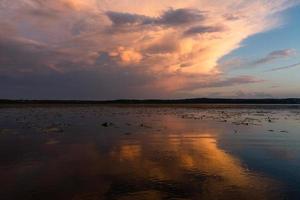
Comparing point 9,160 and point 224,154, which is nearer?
point 9,160

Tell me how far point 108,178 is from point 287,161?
289 inches

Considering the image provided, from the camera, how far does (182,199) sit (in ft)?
28.7

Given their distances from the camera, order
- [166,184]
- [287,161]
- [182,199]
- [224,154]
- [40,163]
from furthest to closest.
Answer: [224,154] → [287,161] → [40,163] → [166,184] → [182,199]

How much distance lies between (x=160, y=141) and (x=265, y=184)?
9884 millimetres

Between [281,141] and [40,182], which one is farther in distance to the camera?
[281,141]

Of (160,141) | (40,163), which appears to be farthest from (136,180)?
(160,141)

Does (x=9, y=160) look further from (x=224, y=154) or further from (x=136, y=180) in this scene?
(x=224, y=154)

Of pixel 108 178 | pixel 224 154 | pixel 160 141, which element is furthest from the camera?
pixel 160 141

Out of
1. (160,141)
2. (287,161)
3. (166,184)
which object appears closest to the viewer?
(166,184)

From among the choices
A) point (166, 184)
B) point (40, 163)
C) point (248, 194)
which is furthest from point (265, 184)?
point (40, 163)

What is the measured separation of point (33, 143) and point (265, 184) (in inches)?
490

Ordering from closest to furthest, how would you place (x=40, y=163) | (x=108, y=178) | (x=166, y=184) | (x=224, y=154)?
(x=166, y=184) → (x=108, y=178) → (x=40, y=163) → (x=224, y=154)

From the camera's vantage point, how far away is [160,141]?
64.9 ft

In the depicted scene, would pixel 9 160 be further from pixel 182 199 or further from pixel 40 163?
pixel 182 199
